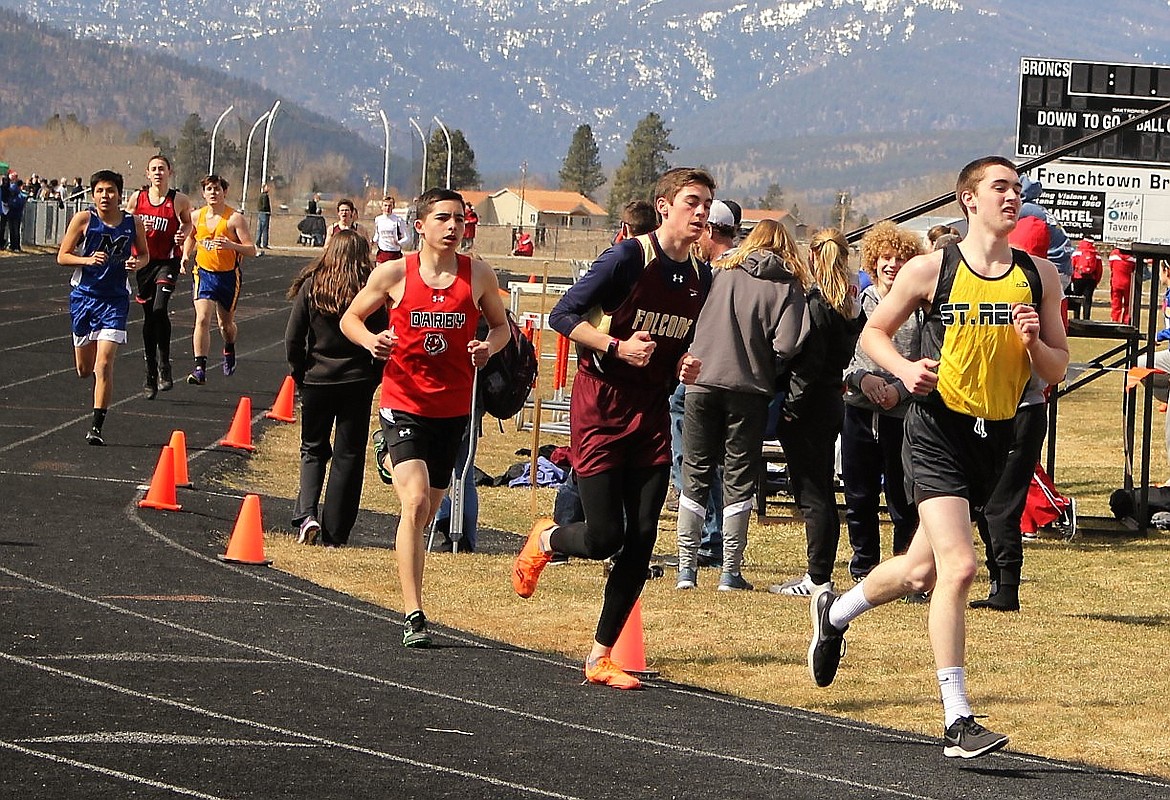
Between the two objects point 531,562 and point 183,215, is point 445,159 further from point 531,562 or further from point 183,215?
point 531,562

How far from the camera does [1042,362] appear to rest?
6773 mm

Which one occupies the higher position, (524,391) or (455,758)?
(524,391)

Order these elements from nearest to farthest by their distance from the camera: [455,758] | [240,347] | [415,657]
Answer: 1. [455,758]
2. [415,657]
3. [240,347]

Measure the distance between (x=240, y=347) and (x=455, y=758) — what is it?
69.5 feet

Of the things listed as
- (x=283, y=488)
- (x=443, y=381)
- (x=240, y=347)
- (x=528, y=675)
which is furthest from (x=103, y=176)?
(x=240, y=347)

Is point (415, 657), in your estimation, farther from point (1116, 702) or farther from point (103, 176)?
point (103, 176)

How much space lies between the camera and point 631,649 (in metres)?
8.14

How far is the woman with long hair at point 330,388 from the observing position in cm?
1120

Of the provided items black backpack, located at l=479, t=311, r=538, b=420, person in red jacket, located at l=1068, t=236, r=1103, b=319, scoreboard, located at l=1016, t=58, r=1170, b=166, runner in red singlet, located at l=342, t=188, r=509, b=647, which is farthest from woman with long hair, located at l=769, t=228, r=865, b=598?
person in red jacket, located at l=1068, t=236, r=1103, b=319

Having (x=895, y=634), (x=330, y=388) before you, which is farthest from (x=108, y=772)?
(x=330, y=388)

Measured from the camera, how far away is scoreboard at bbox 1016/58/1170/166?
21.8m

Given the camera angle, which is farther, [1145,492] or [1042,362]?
[1145,492]

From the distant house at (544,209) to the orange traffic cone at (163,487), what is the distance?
545ft

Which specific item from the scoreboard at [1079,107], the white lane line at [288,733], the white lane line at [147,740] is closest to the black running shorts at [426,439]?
the white lane line at [288,733]
